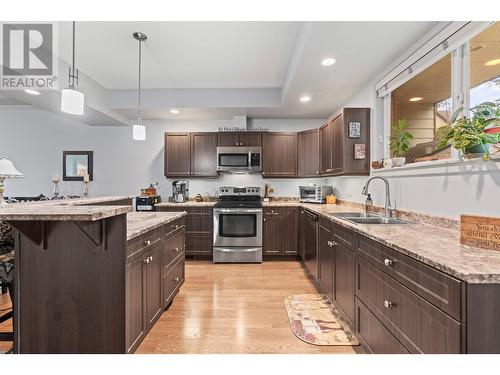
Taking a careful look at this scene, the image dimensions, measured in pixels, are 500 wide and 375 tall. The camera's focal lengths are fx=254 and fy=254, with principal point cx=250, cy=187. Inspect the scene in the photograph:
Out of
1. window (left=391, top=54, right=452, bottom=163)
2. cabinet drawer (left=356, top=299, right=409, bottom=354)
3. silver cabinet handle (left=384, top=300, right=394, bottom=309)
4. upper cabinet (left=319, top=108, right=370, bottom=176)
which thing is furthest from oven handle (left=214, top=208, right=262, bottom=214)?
silver cabinet handle (left=384, top=300, right=394, bottom=309)

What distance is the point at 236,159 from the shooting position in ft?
14.5

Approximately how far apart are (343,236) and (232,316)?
1255 mm

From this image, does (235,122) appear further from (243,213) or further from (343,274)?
(343,274)

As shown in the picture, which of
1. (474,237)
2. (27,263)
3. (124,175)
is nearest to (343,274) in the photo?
(474,237)

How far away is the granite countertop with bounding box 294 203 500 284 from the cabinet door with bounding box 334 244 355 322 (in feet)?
1.19

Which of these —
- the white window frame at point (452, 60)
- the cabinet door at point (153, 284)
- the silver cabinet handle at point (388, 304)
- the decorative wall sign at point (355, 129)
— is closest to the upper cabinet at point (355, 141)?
the decorative wall sign at point (355, 129)

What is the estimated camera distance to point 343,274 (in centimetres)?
216

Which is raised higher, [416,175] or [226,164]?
[226,164]

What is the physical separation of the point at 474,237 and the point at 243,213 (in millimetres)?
2981

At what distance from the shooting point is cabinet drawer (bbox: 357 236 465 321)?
964 mm

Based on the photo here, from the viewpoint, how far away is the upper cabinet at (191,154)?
4496 mm

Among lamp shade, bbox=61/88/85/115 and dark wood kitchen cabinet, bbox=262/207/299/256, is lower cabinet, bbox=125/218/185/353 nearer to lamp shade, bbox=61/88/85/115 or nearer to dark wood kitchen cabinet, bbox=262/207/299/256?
lamp shade, bbox=61/88/85/115

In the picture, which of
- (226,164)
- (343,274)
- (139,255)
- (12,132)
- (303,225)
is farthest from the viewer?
(12,132)
